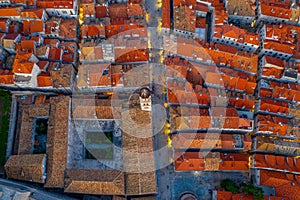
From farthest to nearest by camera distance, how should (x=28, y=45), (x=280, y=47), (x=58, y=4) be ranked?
1. (x=280, y=47)
2. (x=58, y=4)
3. (x=28, y=45)

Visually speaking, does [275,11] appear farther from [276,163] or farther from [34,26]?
[34,26]

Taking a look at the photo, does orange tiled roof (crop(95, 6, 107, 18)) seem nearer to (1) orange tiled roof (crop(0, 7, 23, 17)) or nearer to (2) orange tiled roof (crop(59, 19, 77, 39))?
(2) orange tiled roof (crop(59, 19, 77, 39))

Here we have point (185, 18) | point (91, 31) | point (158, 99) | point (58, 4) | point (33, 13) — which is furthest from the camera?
point (185, 18)

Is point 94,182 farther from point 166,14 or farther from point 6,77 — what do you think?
point 166,14

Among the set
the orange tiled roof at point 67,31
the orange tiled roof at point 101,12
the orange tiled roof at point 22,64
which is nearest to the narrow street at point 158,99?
the orange tiled roof at point 101,12

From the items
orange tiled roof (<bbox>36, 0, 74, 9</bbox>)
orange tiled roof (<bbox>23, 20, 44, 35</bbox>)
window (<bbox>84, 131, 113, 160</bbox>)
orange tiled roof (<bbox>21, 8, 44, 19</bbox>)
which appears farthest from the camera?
orange tiled roof (<bbox>36, 0, 74, 9</bbox>)

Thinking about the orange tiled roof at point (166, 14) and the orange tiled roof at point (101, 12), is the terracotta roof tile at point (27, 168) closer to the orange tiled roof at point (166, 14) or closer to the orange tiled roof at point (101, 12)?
the orange tiled roof at point (101, 12)

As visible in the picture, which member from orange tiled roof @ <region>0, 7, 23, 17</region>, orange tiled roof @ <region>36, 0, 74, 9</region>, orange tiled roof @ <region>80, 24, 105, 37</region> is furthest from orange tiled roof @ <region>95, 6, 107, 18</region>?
orange tiled roof @ <region>0, 7, 23, 17</region>

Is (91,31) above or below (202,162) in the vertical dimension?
above

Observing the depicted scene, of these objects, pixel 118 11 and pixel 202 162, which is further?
pixel 118 11

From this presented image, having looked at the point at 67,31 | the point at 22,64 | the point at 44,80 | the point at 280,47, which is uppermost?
the point at 67,31

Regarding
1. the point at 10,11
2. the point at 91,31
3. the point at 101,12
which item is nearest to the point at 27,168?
the point at 91,31

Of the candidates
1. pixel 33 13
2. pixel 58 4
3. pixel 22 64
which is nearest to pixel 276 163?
pixel 22 64
